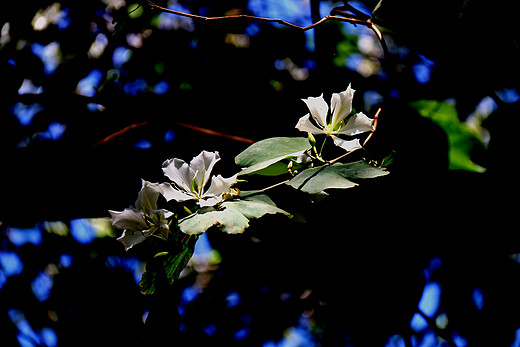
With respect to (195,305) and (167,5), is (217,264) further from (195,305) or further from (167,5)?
(167,5)

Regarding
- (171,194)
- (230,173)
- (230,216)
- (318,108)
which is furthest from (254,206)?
(230,173)

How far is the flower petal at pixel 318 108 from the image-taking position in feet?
2.48

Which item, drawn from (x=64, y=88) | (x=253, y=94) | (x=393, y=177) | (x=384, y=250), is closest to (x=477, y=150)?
(x=393, y=177)

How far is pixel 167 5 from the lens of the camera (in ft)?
5.67

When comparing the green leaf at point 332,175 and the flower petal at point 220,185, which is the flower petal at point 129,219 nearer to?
the flower petal at point 220,185

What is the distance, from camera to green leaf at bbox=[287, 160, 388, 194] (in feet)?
2.06

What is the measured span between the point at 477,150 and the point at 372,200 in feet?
1.11

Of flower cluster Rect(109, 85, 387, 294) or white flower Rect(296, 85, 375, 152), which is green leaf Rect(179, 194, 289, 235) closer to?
flower cluster Rect(109, 85, 387, 294)

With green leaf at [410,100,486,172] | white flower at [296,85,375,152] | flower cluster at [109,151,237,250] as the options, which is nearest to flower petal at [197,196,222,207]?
flower cluster at [109,151,237,250]

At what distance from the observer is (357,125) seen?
75 centimetres

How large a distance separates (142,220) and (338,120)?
0.42 metres

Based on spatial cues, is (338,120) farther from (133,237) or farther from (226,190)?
(133,237)

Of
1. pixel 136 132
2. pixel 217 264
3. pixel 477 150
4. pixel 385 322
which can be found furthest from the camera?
pixel 217 264

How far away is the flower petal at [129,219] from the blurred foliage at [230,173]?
0.47m
